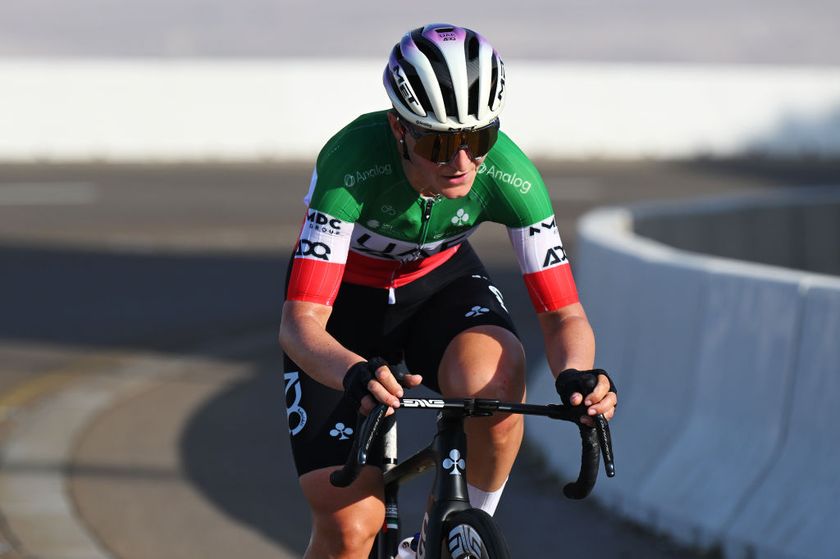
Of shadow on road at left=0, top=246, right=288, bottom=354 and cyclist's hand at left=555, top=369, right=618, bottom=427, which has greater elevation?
cyclist's hand at left=555, top=369, right=618, bottom=427

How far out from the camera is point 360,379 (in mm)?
3660

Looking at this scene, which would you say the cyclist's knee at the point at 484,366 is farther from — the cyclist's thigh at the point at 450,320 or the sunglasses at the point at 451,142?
the sunglasses at the point at 451,142

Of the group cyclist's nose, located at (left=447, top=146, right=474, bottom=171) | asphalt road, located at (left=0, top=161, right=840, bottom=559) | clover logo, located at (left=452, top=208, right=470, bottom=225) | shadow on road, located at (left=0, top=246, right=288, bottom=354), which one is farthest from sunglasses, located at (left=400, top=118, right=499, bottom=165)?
shadow on road, located at (left=0, top=246, right=288, bottom=354)

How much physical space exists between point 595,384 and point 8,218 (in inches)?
603

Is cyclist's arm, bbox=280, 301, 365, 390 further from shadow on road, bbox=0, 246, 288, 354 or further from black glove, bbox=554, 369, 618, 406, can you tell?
shadow on road, bbox=0, 246, 288, 354

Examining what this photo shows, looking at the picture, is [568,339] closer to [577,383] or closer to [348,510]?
[577,383]

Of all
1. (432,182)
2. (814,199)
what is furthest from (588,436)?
(814,199)

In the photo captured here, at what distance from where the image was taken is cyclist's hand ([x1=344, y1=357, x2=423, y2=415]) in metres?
3.62

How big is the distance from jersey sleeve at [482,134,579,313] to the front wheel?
781mm

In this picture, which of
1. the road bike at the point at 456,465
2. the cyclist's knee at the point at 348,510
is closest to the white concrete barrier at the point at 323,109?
the cyclist's knee at the point at 348,510

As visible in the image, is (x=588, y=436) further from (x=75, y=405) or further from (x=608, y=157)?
(x=608, y=157)

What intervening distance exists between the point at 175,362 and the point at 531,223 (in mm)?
6566

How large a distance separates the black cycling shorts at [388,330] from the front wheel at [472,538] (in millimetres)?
547

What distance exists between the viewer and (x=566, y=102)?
2725cm
